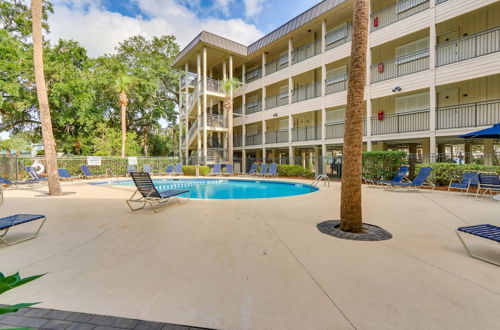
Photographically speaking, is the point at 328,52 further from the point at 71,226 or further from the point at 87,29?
the point at 87,29

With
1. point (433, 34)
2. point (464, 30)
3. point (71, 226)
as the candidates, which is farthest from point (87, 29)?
point (464, 30)

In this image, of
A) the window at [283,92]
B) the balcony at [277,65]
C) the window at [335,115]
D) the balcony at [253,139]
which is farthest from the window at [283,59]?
the balcony at [253,139]

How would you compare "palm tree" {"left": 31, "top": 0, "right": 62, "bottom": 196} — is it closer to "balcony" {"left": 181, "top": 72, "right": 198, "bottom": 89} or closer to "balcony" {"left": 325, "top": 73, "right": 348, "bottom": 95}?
"balcony" {"left": 181, "top": 72, "right": 198, "bottom": 89}

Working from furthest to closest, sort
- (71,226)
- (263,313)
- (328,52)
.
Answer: (328,52) < (71,226) < (263,313)

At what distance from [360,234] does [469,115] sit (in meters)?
11.7

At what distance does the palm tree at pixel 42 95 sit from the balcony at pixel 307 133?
14941 millimetres

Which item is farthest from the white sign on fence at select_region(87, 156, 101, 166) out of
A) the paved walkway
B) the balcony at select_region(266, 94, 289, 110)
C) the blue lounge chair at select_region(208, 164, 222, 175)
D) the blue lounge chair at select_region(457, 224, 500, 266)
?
the blue lounge chair at select_region(457, 224, 500, 266)

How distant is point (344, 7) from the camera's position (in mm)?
15016

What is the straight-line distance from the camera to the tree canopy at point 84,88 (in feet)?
61.2

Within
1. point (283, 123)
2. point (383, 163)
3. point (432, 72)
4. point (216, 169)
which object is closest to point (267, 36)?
point (283, 123)

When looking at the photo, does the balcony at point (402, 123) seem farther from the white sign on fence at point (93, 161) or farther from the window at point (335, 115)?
the white sign on fence at point (93, 161)

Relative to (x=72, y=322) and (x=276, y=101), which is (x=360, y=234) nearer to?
(x=72, y=322)

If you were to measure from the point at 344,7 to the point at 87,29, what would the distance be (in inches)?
936

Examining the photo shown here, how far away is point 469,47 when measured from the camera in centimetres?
1109
